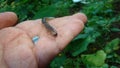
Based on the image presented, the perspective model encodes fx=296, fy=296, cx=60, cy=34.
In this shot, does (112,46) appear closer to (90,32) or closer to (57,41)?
(90,32)

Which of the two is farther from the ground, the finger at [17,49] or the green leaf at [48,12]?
the finger at [17,49]

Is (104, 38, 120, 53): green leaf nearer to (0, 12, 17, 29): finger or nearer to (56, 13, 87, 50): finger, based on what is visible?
(56, 13, 87, 50): finger

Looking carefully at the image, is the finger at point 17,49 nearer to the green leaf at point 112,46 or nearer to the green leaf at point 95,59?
the green leaf at point 95,59

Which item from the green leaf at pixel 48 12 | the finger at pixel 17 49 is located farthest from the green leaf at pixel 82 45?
the green leaf at pixel 48 12

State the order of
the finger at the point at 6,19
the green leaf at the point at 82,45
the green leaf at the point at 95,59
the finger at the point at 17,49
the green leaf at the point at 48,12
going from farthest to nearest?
the green leaf at the point at 48,12 < the finger at the point at 6,19 < the green leaf at the point at 82,45 < the green leaf at the point at 95,59 < the finger at the point at 17,49

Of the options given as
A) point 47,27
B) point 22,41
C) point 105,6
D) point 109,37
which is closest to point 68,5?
point 105,6

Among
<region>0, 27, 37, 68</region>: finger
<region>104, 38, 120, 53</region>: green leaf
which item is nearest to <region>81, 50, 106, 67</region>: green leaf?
<region>104, 38, 120, 53</region>: green leaf

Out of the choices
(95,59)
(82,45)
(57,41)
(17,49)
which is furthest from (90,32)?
(17,49)
